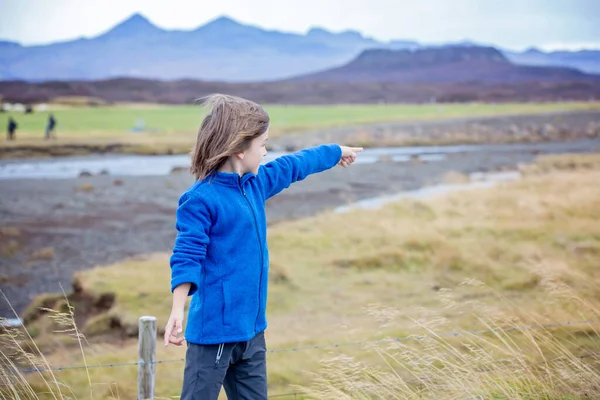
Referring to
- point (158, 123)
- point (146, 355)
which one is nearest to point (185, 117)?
point (158, 123)

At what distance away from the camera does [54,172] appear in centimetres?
2247

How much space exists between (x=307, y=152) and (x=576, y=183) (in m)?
17.2

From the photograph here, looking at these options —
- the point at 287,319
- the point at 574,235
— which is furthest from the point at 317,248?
the point at 574,235

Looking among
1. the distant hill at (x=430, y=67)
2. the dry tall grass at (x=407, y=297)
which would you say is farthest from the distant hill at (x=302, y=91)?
the dry tall grass at (x=407, y=297)

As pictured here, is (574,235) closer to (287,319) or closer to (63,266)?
(287,319)

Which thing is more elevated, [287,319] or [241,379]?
[241,379]

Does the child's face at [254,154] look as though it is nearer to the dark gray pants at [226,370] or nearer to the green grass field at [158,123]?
the dark gray pants at [226,370]

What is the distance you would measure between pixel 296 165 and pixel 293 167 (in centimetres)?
2

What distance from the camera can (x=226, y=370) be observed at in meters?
2.40

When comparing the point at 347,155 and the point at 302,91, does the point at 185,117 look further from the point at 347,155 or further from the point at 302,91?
the point at 347,155

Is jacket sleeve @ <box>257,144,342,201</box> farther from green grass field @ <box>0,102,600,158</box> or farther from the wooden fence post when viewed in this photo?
green grass field @ <box>0,102,600,158</box>

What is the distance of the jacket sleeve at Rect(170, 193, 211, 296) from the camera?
2268 millimetres

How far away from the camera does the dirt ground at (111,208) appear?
12439mm

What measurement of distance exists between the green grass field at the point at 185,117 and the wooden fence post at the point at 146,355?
24.4m
